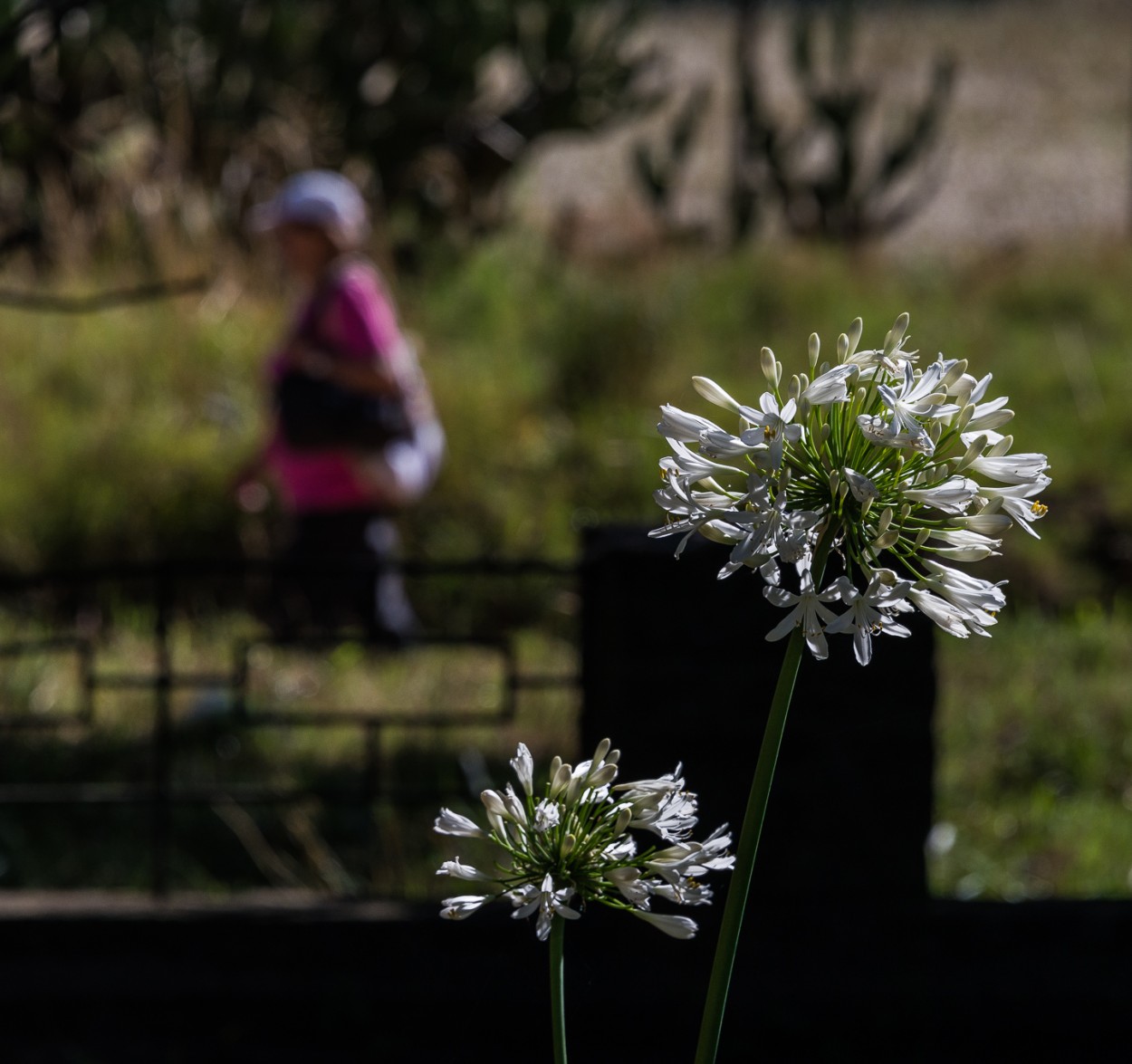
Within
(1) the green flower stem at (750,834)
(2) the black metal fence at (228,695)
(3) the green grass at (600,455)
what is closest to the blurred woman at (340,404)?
(2) the black metal fence at (228,695)

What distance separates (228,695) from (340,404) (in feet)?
3.38

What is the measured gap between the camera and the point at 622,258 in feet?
38.9

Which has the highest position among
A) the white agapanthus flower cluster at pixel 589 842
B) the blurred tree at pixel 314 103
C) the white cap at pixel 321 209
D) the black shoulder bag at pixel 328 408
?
the blurred tree at pixel 314 103

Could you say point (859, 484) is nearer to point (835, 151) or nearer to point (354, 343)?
point (354, 343)

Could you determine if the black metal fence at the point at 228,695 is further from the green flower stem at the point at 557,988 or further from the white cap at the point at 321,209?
the green flower stem at the point at 557,988

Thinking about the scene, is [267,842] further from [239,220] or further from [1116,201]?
[1116,201]

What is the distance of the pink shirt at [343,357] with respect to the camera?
550cm

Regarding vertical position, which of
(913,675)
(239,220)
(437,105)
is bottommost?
(913,675)

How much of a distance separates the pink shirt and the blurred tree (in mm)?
4143

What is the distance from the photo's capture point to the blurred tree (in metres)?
10.2

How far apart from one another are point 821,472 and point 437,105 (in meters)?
10.9

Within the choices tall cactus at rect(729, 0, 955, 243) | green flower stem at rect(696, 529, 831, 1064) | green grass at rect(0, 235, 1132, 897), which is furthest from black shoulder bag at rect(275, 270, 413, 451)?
tall cactus at rect(729, 0, 955, 243)

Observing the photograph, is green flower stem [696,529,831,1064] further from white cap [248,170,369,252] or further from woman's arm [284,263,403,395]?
white cap [248,170,369,252]

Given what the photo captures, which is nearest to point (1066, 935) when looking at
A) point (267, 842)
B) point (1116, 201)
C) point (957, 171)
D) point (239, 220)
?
point (267, 842)
